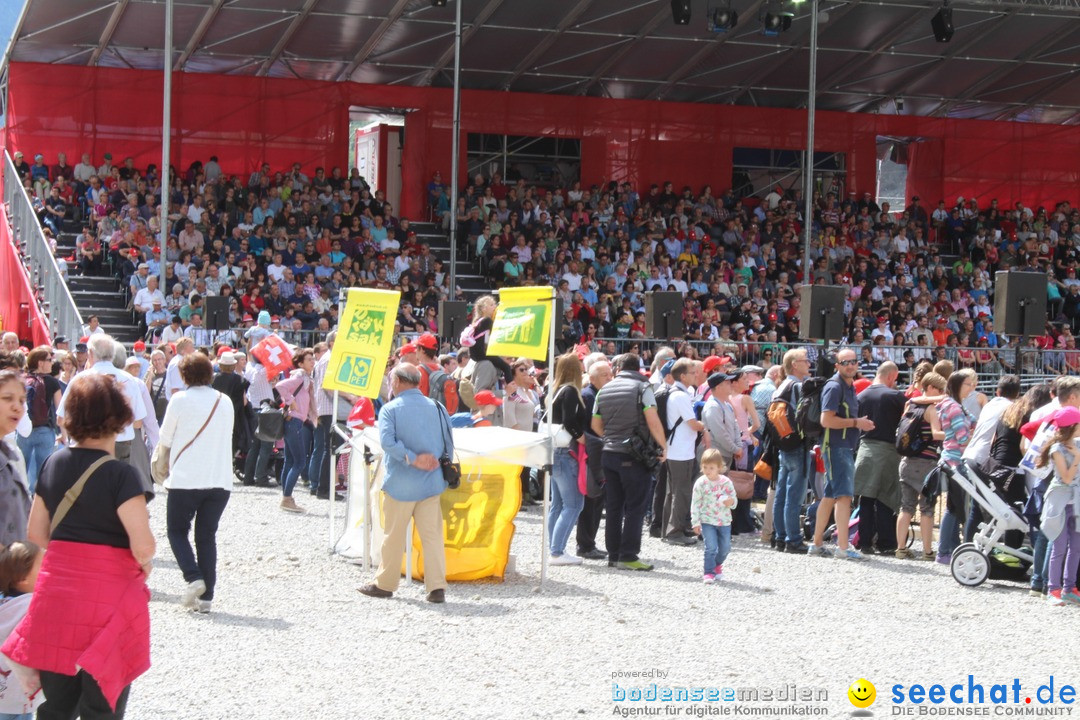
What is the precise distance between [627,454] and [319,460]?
4.99m

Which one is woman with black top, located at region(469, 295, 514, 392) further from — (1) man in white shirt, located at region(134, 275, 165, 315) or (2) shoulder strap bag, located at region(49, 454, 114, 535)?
(1) man in white shirt, located at region(134, 275, 165, 315)

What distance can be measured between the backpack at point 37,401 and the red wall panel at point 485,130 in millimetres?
19907

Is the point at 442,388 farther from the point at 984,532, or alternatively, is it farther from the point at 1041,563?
the point at 1041,563

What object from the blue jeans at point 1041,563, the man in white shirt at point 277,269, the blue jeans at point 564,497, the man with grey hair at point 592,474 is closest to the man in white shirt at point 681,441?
the man with grey hair at point 592,474

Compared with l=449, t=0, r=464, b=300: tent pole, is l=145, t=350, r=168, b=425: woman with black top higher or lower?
lower

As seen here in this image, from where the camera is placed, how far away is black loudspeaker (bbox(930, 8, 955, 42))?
1000 inches

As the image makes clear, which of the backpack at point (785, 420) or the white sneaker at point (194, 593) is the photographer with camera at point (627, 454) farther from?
the white sneaker at point (194, 593)

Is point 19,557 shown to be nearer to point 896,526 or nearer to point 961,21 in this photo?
point 896,526

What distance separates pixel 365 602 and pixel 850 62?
80.2ft

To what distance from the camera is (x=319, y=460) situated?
14.0 m

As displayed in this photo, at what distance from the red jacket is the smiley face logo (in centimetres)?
317

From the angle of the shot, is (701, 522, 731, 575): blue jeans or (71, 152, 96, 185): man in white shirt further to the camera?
(71, 152, 96, 185): man in white shirt

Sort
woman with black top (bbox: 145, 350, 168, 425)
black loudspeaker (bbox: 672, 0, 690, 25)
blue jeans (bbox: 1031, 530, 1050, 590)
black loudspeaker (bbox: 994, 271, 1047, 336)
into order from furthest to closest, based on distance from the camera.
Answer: black loudspeaker (bbox: 672, 0, 690, 25)
black loudspeaker (bbox: 994, 271, 1047, 336)
woman with black top (bbox: 145, 350, 168, 425)
blue jeans (bbox: 1031, 530, 1050, 590)

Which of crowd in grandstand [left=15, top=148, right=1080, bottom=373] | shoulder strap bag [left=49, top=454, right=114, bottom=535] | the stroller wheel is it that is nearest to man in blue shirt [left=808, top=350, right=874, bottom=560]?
the stroller wheel
